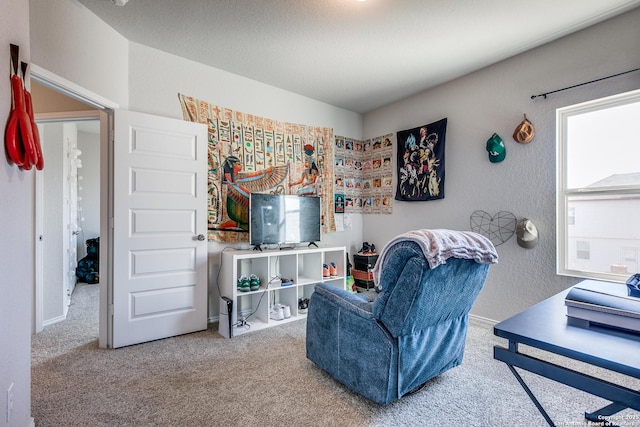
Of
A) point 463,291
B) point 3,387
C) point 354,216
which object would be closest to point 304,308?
point 354,216

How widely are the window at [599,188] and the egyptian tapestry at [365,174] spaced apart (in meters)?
1.93

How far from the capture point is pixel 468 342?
269 cm

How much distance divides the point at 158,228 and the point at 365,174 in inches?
114

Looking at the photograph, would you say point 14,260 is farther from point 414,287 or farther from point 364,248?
point 364,248

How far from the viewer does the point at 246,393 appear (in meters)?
1.92

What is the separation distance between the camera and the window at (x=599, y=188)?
2389 millimetres

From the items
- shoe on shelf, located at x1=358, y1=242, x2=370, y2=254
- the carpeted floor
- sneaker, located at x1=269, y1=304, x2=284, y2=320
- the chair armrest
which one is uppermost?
shoe on shelf, located at x1=358, y1=242, x2=370, y2=254

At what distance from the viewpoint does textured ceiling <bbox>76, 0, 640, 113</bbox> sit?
224 centimetres

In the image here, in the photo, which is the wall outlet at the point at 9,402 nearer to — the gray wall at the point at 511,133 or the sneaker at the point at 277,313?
the sneaker at the point at 277,313

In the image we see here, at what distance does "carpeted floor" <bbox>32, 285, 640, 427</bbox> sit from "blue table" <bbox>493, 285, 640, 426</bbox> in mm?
996

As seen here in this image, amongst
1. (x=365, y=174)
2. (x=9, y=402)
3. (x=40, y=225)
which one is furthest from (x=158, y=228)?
(x=365, y=174)

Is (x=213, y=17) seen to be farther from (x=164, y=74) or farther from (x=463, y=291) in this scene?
(x=463, y=291)

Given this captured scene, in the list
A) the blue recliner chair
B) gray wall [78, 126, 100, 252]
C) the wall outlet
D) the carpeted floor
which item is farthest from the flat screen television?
gray wall [78, 126, 100, 252]

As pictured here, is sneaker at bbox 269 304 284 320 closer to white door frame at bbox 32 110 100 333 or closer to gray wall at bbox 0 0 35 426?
gray wall at bbox 0 0 35 426
